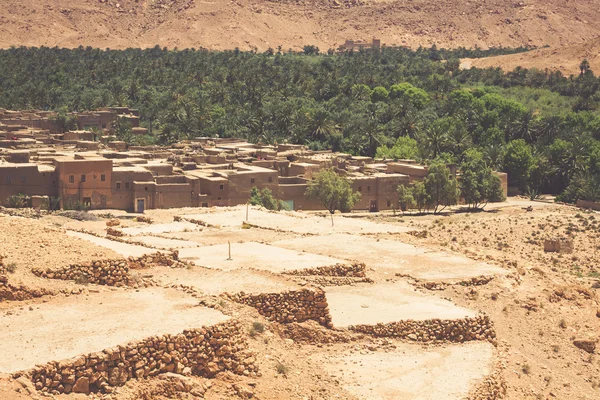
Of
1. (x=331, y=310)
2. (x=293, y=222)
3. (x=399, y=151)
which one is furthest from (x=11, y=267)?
(x=399, y=151)

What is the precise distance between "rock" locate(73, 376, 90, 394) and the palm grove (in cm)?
3613

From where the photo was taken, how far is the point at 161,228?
24.4 metres

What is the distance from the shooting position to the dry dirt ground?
13.1 meters

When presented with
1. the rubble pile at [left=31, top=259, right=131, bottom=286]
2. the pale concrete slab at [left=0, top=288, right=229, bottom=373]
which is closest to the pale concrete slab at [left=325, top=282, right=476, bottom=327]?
the pale concrete slab at [left=0, top=288, right=229, bottom=373]

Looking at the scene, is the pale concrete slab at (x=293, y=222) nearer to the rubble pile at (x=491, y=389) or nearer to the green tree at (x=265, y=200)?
the rubble pile at (x=491, y=389)

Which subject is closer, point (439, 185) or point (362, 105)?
point (439, 185)

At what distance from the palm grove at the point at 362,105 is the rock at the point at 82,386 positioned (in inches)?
1423

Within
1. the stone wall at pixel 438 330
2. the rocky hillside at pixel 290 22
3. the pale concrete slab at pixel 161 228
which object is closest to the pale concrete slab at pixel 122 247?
the pale concrete slab at pixel 161 228

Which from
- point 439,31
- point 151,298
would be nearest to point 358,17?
point 439,31

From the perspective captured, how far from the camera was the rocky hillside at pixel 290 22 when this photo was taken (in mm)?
149375

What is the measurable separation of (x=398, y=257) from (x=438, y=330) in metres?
5.42

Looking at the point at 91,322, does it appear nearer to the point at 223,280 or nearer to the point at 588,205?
the point at 223,280

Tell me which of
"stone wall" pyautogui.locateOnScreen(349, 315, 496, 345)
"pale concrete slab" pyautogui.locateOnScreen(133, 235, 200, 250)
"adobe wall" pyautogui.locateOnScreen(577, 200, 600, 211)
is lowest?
"adobe wall" pyautogui.locateOnScreen(577, 200, 600, 211)

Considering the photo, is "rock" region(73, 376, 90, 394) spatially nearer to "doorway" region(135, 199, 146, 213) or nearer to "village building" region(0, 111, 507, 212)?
"village building" region(0, 111, 507, 212)
